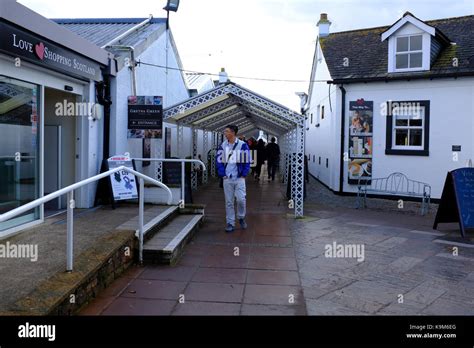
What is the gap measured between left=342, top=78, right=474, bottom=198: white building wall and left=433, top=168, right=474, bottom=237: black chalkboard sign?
486 cm

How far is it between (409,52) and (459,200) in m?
7.14

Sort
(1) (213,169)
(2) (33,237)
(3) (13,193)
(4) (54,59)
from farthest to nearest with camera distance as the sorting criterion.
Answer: (1) (213,169), (4) (54,59), (3) (13,193), (2) (33,237)

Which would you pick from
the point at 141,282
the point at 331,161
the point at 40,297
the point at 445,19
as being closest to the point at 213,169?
the point at 331,161

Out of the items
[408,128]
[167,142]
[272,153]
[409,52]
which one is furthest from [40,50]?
[272,153]

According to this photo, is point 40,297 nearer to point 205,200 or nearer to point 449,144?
point 205,200

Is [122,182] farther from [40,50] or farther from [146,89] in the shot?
[146,89]

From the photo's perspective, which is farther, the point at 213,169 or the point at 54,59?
the point at 213,169

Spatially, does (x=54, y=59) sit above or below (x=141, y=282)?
above

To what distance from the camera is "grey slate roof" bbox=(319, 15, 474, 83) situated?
13.6m

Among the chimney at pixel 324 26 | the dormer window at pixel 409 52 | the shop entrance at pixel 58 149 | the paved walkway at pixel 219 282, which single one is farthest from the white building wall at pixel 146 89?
the dormer window at pixel 409 52

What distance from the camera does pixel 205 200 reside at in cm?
1253

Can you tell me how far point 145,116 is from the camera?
995 cm

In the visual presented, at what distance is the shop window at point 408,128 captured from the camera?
13.7 meters
